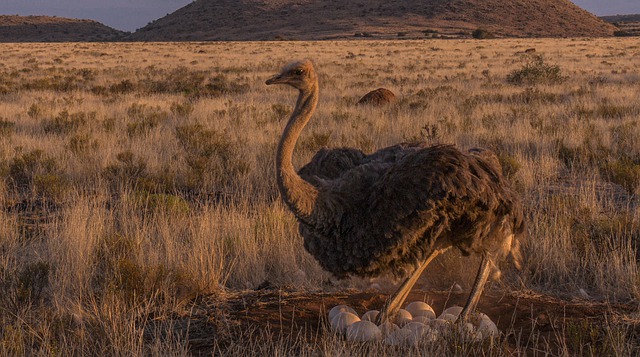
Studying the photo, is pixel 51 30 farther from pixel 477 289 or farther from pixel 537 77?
pixel 477 289

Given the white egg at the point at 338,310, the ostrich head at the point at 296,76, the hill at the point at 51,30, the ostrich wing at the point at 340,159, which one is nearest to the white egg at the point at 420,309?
the white egg at the point at 338,310

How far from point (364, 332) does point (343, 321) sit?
0.22 m

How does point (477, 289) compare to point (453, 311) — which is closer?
point (477, 289)

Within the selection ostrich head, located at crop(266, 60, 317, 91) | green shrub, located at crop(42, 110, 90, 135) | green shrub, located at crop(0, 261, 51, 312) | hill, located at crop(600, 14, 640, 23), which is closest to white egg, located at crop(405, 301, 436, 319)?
ostrich head, located at crop(266, 60, 317, 91)

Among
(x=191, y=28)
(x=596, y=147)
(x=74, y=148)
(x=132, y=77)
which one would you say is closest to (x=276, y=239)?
(x=74, y=148)

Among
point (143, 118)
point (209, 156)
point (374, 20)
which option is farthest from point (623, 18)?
point (209, 156)

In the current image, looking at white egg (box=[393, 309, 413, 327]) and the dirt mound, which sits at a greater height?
white egg (box=[393, 309, 413, 327])

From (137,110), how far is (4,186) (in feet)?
23.5

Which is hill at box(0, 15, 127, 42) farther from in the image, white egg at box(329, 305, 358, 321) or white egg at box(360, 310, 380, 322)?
white egg at box(360, 310, 380, 322)

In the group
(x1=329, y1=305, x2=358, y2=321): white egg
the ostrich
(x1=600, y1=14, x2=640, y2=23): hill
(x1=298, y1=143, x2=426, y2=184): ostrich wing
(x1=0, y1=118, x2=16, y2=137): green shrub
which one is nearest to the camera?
the ostrich

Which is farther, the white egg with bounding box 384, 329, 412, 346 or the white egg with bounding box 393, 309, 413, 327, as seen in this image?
the white egg with bounding box 393, 309, 413, 327

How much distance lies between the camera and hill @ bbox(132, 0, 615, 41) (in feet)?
297

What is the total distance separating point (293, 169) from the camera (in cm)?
363

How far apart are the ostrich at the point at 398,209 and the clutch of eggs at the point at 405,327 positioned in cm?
9
